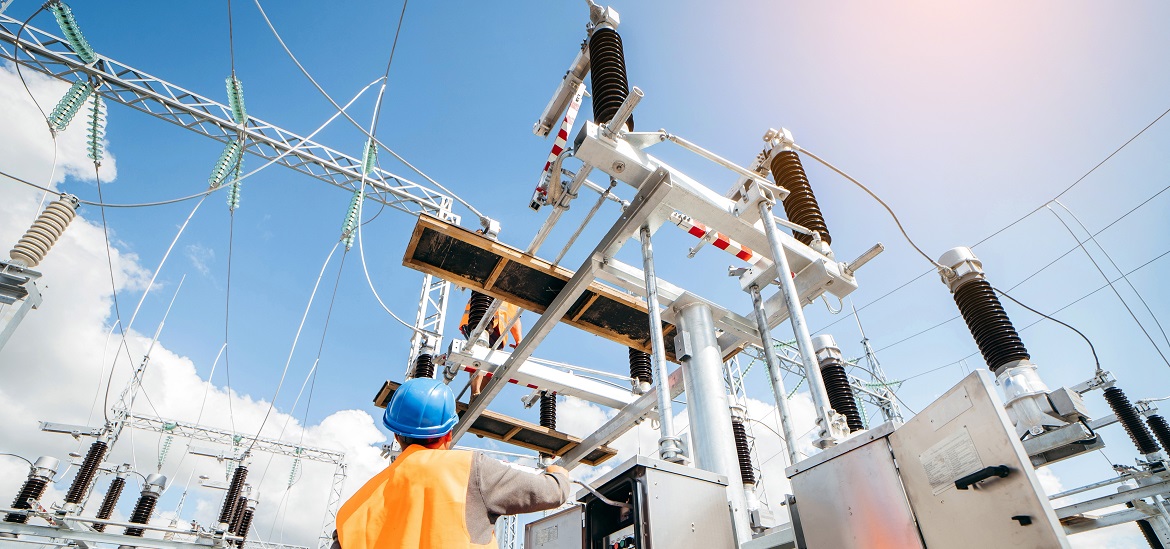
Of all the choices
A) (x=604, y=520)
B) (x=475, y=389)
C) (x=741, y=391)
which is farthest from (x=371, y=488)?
(x=741, y=391)

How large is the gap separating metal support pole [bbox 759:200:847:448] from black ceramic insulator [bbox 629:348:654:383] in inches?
130

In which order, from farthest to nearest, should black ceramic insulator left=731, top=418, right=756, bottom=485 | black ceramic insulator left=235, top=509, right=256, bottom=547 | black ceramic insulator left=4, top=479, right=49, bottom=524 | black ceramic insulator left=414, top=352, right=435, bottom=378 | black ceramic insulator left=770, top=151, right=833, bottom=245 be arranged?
1. black ceramic insulator left=235, top=509, right=256, bottom=547
2. black ceramic insulator left=4, top=479, right=49, bottom=524
3. black ceramic insulator left=414, top=352, right=435, bottom=378
4. black ceramic insulator left=731, top=418, right=756, bottom=485
5. black ceramic insulator left=770, top=151, right=833, bottom=245

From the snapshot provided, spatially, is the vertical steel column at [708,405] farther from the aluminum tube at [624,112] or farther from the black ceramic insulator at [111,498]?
the black ceramic insulator at [111,498]

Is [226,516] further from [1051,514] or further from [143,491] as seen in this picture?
[1051,514]

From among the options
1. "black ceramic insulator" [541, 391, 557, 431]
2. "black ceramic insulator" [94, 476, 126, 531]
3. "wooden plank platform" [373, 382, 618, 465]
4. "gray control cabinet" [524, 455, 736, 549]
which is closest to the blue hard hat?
"gray control cabinet" [524, 455, 736, 549]

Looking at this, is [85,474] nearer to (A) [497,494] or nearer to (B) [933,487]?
(A) [497,494]

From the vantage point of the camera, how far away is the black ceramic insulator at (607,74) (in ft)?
12.6

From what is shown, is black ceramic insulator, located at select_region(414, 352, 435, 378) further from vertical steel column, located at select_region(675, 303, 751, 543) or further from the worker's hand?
the worker's hand

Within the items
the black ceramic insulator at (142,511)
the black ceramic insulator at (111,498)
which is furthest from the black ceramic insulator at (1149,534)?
the black ceramic insulator at (111,498)

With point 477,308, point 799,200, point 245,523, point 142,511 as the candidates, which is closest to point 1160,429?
point 799,200

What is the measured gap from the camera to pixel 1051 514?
1.44 metres

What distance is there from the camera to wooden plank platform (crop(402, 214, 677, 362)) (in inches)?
186

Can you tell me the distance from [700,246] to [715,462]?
1912 mm

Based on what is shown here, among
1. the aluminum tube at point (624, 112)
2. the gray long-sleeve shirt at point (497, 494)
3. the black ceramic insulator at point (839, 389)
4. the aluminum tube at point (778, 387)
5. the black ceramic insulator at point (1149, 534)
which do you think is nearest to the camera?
the gray long-sleeve shirt at point (497, 494)
